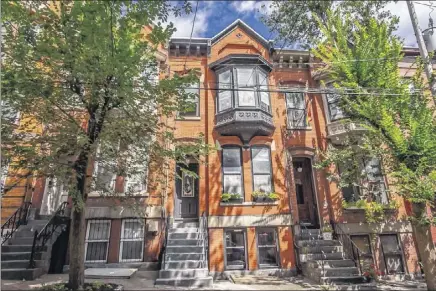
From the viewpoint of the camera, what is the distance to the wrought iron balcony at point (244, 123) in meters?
12.1

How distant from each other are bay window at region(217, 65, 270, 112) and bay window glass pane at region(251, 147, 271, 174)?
82.4 inches

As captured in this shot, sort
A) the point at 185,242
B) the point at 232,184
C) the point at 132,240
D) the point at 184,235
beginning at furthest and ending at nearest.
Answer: the point at 232,184 → the point at 132,240 → the point at 184,235 → the point at 185,242

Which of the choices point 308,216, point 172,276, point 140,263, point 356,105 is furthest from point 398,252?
point 140,263

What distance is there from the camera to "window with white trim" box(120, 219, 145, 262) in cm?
1062

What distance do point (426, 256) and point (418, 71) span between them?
6.71 m

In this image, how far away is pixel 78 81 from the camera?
6.30m

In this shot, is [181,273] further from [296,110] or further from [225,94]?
[296,110]

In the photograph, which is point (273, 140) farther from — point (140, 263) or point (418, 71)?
point (140, 263)

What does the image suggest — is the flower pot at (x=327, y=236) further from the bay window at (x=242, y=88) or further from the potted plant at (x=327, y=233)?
the bay window at (x=242, y=88)

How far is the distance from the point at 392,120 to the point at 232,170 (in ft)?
21.7

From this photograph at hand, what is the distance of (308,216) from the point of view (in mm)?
12680

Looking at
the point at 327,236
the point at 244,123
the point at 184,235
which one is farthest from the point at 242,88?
the point at 327,236

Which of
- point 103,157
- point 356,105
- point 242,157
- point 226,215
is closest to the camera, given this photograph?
point 103,157

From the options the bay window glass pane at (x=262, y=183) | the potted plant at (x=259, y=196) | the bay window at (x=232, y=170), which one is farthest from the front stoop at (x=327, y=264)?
the bay window at (x=232, y=170)
